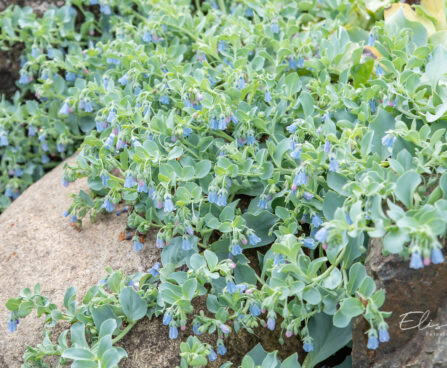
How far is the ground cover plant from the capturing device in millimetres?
1896

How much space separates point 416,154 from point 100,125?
1406 millimetres

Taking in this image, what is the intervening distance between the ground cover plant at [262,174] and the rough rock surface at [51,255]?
0.29 feet

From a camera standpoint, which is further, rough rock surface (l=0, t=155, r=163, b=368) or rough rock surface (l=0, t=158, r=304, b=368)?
rough rock surface (l=0, t=155, r=163, b=368)

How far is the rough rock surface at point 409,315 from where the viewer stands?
1.84 metres

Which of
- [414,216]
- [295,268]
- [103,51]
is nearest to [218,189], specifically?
[295,268]

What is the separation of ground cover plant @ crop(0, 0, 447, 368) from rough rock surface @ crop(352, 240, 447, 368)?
6cm

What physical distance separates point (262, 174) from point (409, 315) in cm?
78

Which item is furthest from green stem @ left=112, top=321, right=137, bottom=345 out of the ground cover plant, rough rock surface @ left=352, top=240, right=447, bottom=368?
rough rock surface @ left=352, top=240, right=447, bottom=368

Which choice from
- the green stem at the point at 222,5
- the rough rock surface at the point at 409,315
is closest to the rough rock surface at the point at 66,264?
the rough rock surface at the point at 409,315

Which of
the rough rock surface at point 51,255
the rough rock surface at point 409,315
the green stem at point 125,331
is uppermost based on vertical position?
the rough rock surface at point 409,315

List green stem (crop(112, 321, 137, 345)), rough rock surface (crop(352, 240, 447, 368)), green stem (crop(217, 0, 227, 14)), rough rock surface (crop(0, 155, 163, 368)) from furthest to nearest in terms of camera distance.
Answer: green stem (crop(217, 0, 227, 14)) < rough rock surface (crop(0, 155, 163, 368)) < green stem (crop(112, 321, 137, 345)) < rough rock surface (crop(352, 240, 447, 368))

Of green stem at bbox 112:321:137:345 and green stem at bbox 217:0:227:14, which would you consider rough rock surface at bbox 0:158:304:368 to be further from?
green stem at bbox 217:0:227:14

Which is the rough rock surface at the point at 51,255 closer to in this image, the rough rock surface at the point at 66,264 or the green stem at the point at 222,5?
the rough rock surface at the point at 66,264

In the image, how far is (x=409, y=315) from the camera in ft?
6.23
